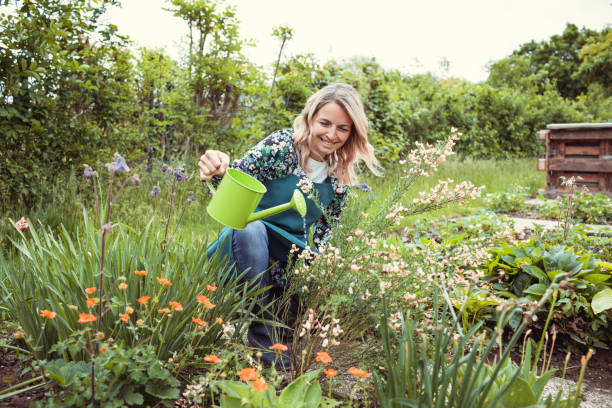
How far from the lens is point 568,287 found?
A: 2.00 m

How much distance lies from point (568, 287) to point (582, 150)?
6.22 metres

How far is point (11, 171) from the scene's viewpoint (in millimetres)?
3113

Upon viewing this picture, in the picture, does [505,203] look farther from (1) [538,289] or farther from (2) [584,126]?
(1) [538,289]

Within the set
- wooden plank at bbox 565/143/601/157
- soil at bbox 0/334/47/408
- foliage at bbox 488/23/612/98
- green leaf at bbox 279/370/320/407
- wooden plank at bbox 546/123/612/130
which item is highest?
foliage at bbox 488/23/612/98

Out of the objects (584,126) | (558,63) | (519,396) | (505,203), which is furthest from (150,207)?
(558,63)

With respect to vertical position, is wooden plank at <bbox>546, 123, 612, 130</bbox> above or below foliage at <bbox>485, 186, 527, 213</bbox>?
above

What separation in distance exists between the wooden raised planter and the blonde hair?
5818mm

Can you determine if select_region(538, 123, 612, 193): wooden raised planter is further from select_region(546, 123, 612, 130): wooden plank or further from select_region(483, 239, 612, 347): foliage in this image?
select_region(483, 239, 612, 347): foliage

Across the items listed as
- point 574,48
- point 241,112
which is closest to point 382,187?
point 241,112

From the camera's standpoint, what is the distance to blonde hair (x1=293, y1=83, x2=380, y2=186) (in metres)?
2.28

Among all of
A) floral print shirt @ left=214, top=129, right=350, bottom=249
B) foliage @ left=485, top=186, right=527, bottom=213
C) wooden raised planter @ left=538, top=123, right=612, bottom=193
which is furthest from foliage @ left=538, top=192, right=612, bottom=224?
floral print shirt @ left=214, top=129, right=350, bottom=249

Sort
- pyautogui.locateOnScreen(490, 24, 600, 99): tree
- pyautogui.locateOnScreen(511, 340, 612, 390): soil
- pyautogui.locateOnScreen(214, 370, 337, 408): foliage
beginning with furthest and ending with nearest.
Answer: pyautogui.locateOnScreen(490, 24, 600, 99): tree, pyautogui.locateOnScreen(511, 340, 612, 390): soil, pyautogui.locateOnScreen(214, 370, 337, 408): foliage

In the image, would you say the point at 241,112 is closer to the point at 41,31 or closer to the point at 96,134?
the point at 96,134

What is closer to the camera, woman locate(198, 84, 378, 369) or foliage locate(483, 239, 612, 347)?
foliage locate(483, 239, 612, 347)
